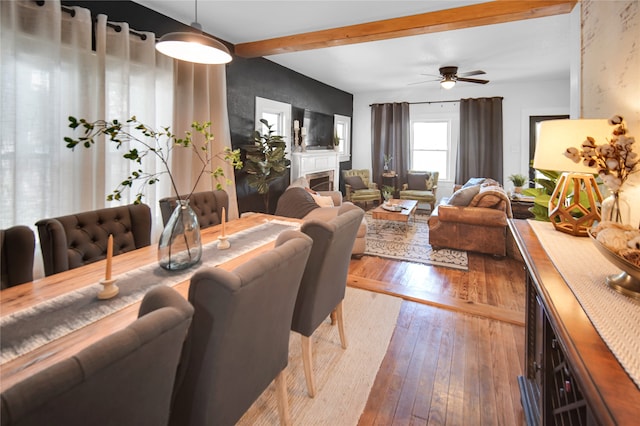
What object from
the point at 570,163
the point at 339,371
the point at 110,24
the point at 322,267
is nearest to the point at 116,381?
the point at 322,267

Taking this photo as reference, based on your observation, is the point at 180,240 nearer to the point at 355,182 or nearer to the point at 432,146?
the point at 355,182

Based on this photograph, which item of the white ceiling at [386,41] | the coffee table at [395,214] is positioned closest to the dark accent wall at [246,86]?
the white ceiling at [386,41]

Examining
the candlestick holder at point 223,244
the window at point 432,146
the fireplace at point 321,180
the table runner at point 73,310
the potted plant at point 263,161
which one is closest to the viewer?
the table runner at point 73,310

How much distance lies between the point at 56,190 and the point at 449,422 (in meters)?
2.94

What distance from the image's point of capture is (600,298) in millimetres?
859

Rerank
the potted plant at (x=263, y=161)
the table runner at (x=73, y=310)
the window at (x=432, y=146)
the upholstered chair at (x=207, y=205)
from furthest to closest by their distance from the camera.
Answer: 1. the window at (x=432, y=146)
2. the potted plant at (x=263, y=161)
3. the upholstered chair at (x=207, y=205)
4. the table runner at (x=73, y=310)

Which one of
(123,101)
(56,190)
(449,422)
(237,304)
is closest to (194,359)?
(237,304)

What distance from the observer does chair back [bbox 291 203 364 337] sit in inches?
60.7

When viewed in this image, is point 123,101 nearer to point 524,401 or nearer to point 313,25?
point 313,25

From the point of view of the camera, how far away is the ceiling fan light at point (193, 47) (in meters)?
1.63

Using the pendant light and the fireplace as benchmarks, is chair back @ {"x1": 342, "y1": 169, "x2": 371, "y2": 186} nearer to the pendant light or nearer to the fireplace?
the fireplace

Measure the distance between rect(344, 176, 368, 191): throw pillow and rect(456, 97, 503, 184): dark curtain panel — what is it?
208 centimetres

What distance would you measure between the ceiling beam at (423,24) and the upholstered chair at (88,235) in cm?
253

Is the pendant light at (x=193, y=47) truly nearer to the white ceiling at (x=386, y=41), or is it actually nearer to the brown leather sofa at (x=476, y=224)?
the white ceiling at (x=386, y=41)
